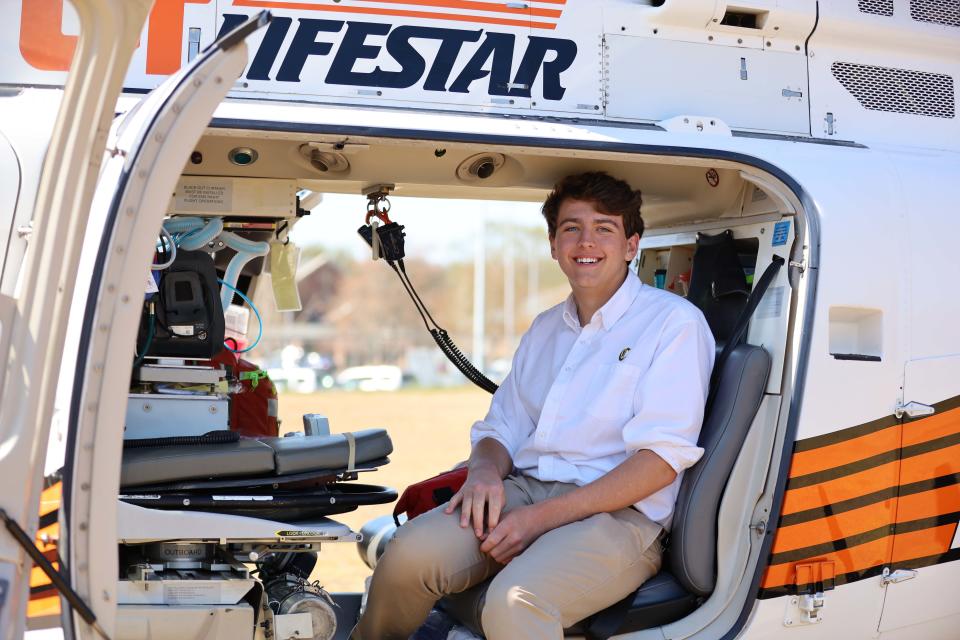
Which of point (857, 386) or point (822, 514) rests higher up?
point (857, 386)

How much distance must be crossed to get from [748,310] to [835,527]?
743 millimetres

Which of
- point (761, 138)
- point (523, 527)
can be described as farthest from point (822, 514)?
point (761, 138)

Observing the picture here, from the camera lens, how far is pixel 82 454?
2.35 metres

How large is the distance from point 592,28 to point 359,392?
28.7 metres

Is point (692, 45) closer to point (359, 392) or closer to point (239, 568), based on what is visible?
point (239, 568)

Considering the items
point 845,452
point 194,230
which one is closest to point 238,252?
A: point 194,230

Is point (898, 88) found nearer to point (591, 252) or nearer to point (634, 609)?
point (591, 252)

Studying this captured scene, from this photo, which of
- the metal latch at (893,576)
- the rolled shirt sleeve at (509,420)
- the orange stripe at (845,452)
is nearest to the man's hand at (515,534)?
the rolled shirt sleeve at (509,420)

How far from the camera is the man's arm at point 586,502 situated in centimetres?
331

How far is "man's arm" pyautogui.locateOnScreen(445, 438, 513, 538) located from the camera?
11.1 ft

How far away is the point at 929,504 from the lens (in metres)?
3.56

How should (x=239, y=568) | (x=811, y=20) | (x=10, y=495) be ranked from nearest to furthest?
(x=10, y=495) < (x=239, y=568) < (x=811, y=20)

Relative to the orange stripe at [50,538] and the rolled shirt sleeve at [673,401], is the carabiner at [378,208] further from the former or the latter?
the orange stripe at [50,538]

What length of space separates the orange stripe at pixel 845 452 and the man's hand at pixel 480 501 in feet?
3.00
